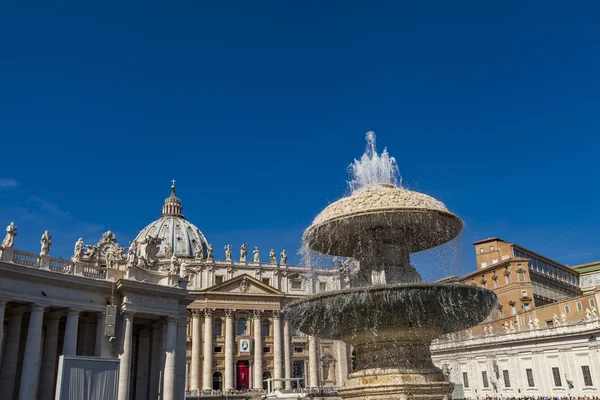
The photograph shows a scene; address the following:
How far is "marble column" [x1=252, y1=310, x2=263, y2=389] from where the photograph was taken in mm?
71625

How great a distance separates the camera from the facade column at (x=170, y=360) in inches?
1083

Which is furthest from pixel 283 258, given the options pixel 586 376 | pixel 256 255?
pixel 586 376

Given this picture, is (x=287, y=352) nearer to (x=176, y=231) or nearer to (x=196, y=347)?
(x=196, y=347)

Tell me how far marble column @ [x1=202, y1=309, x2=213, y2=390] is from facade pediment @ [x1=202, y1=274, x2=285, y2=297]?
321 cm

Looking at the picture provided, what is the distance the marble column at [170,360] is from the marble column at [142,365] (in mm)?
2218

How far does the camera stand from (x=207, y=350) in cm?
7112

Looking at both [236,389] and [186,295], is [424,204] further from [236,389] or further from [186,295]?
[236,389]

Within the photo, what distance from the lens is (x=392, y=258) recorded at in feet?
46.5

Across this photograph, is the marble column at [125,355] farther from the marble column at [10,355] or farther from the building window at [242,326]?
the building window at [242,326]

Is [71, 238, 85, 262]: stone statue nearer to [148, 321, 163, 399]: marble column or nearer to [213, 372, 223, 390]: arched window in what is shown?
[148, 321, 163, 399]: marble column

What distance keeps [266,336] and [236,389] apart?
341 inches

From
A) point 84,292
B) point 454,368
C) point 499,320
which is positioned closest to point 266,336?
point 454,368

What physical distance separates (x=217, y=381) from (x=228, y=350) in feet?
14.9

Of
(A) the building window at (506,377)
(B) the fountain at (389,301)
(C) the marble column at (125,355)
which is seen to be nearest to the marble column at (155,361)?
Result: (C) the marble column at (125,355)
